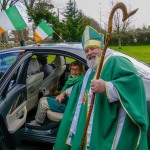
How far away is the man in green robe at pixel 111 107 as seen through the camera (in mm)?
2211

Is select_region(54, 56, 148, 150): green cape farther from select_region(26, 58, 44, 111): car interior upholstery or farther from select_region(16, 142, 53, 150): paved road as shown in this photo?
select_region(16, 142, 53, 150): paved road

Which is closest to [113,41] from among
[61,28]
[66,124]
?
[61,28]

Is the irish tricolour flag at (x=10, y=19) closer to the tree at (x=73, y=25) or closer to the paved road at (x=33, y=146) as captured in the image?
the paved road at (x=33, y=146)

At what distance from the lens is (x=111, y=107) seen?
2316 mm

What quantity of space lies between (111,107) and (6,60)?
2.24m

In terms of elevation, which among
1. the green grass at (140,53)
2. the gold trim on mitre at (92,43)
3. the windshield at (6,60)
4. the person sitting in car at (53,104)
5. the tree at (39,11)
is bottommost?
the green grass at (140,53)

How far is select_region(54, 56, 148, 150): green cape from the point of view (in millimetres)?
2209

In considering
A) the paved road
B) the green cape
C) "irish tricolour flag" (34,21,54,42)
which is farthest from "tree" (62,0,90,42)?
the green cape

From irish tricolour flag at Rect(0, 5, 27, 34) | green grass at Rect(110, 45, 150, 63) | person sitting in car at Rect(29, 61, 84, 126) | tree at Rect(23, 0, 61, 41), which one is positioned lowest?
green grass at Rect(110, 45, 150, 63)

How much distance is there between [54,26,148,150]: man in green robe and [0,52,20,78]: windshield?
1.66 meters

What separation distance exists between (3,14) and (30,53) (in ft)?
3.30

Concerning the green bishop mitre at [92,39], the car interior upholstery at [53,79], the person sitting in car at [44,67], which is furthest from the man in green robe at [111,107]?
the person sitting in car at [44,67]

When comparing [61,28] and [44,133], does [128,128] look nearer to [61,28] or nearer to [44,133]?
[44,133]

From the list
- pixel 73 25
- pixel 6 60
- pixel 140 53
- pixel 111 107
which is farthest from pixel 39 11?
pixel 111 107
